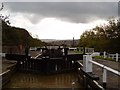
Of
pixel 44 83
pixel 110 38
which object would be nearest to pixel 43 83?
pixel 44 83

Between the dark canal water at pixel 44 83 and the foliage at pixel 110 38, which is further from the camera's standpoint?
the foliage at pixel 110 38

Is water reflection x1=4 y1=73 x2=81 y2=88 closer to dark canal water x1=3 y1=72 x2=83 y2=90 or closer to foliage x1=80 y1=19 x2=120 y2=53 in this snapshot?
dark canal water x1=3 y1=72 x2=83 y2=90

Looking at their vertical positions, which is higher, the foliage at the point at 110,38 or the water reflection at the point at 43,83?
the foliage at the point at 110,38

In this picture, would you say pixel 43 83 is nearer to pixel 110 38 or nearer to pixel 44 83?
pixel 44 83

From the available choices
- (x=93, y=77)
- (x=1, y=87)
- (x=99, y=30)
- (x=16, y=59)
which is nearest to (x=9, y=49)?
(x=16, y=59)

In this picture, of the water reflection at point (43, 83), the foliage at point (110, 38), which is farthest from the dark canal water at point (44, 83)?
the foliage at point (110, 38)

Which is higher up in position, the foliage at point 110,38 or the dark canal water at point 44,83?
the foliage at point 110,38

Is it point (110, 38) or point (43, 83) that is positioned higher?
point (110, 38)

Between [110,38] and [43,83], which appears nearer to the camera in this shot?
[43,83]

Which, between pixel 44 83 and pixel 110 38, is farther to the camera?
pixel 110 38

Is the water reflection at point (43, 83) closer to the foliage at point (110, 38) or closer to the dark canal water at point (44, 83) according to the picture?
the dark canal water at point (44, 83)

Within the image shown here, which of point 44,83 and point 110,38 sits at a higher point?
point 110,38

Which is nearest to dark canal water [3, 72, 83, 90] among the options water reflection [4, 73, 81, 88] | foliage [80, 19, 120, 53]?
water reflection [4, 73, 81, 88]

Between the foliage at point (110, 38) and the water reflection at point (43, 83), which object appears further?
the foliage at point (110, 38)
